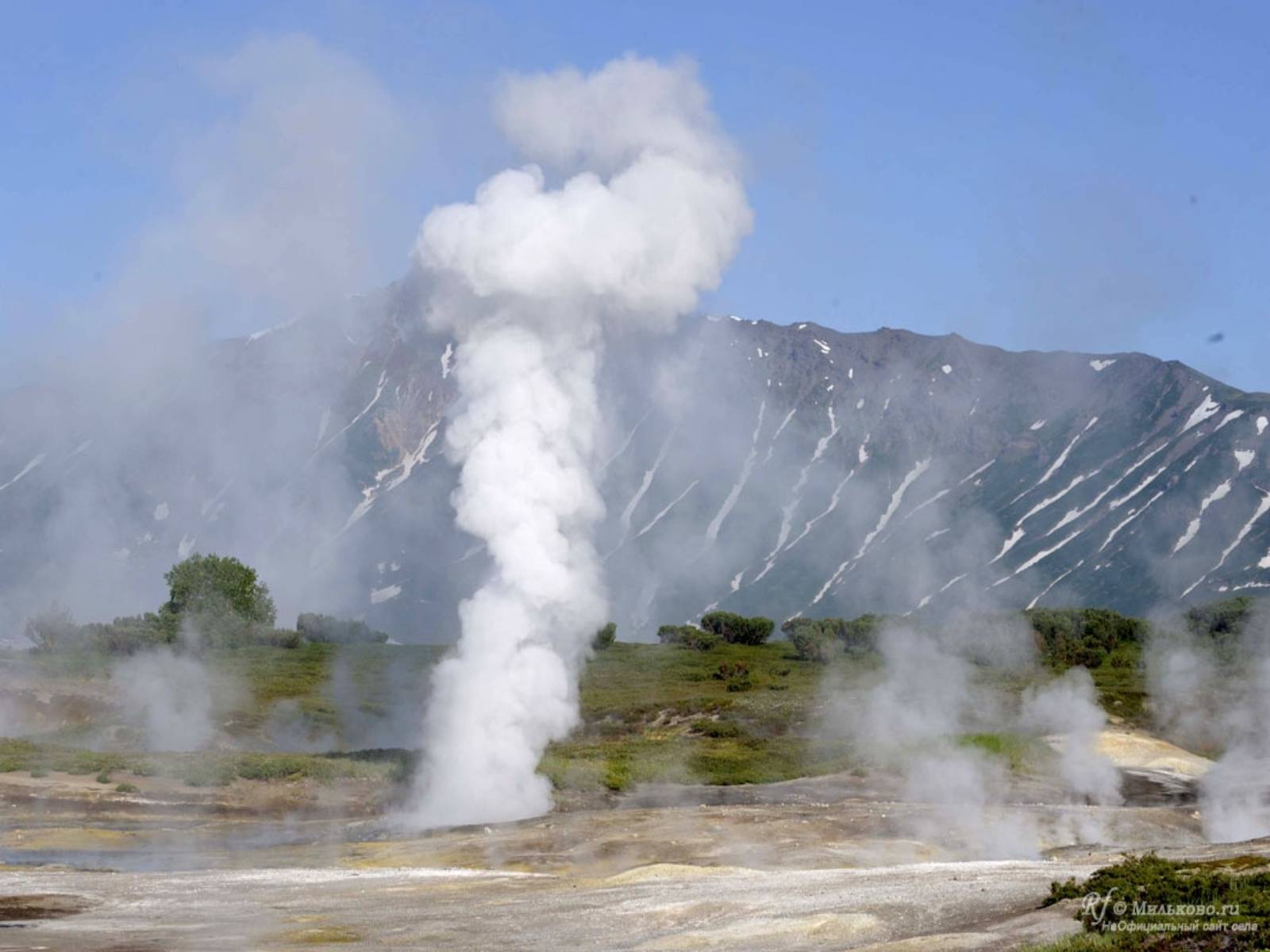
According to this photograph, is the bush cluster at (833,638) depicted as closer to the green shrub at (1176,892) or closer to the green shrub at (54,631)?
the green shrub at (54,631)

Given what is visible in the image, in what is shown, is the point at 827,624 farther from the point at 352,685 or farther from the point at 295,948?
the point at 295,948

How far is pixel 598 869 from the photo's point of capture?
3797 cm

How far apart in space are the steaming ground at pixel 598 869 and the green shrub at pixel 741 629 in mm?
61792

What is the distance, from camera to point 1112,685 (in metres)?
77.6

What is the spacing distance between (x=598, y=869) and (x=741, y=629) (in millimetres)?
83168

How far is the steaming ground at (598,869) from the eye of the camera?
2714cm

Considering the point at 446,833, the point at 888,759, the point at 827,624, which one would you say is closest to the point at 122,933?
the point at 446,833

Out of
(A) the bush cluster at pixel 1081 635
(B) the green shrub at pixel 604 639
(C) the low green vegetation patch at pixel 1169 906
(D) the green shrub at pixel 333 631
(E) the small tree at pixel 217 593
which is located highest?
(E) the small tree at pixel 217 593

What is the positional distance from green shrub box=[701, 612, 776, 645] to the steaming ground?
61792 mm

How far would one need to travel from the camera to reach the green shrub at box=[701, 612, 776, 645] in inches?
4732

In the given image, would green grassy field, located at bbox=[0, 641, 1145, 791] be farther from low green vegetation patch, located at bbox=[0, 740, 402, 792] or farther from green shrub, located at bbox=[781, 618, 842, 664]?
green shrub, located at bbox=[781, 618, 842, 664]

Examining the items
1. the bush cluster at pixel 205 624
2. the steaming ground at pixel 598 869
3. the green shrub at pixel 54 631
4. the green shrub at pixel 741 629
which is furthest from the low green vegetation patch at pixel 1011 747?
the green shrub at pixel 54 631

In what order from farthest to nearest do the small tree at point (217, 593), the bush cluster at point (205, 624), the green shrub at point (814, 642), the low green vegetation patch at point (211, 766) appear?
the small tree at point (217, 593) < the green shrub at point (814, 642) < the bush cluster at point (205, 624) < the low green vegetation patch at point (211, 766)

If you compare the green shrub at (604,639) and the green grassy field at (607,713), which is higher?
the green shrub at (604,639)
